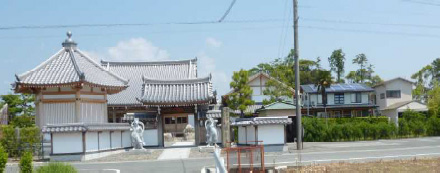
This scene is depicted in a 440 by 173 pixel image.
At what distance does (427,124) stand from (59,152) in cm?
2577

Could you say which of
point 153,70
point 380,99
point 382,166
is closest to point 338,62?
point 380,99

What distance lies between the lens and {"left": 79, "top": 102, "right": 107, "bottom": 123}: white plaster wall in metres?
26.7

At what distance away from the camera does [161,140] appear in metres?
29.0

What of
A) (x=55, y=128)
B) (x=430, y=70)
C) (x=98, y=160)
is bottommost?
(x=98, y=160)

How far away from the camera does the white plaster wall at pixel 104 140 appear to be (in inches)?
950

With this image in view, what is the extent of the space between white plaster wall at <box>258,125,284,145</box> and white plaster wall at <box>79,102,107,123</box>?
10220 millimetres

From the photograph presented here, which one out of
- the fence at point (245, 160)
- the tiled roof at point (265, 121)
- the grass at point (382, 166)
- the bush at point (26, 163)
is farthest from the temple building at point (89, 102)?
the grass at point (382, 166)

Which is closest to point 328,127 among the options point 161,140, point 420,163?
point 161,140

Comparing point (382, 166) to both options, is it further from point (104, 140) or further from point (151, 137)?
point (151, 137)

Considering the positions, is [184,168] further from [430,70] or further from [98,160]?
[430,70]

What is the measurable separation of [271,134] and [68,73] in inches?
489

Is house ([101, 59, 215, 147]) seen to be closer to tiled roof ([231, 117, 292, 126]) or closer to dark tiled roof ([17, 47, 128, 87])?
dark tiled roof ([17, 47, 128, 87])

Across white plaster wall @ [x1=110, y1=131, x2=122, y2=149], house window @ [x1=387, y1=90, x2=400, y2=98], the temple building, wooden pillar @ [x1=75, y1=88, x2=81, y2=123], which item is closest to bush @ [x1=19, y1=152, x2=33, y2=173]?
the temple building

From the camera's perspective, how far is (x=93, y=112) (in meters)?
27.4
